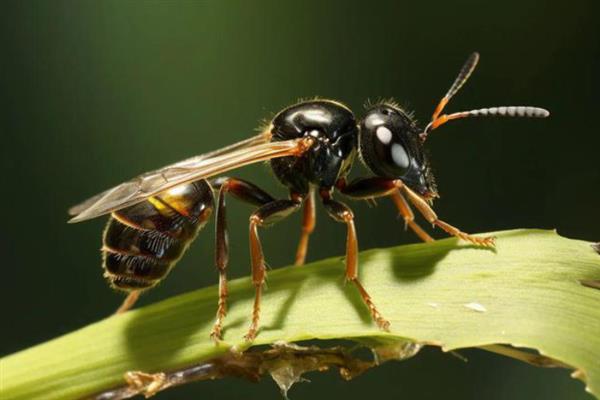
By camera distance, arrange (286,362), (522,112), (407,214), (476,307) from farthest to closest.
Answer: (407,214) < (522,112) < (286,362) < (476,307)

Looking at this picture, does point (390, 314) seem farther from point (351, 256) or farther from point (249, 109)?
point (249, 109)

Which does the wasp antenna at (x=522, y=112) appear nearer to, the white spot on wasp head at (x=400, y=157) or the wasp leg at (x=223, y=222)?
the white spot on wasp head at (x=400, y=157)

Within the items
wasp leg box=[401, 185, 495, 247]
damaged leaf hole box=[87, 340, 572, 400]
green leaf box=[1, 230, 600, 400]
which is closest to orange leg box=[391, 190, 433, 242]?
wasp leg box=[401, 185, 495, 247]

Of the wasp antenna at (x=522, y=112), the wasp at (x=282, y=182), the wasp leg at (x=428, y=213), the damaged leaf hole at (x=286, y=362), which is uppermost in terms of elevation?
the wasp antenna at (x=522, y=112)

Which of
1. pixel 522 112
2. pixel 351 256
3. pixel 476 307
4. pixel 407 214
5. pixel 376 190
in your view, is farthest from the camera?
pixel 407 214

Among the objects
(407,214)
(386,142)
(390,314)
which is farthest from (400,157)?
(390,314)

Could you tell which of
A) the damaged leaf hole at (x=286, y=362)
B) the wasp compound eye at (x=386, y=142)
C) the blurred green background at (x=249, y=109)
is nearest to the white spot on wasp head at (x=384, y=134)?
the wasp compound eye at (x=386, y=142)
